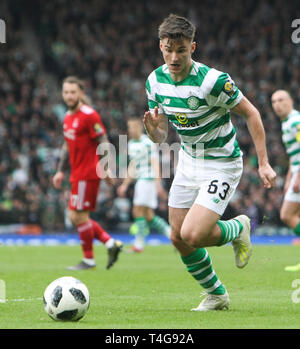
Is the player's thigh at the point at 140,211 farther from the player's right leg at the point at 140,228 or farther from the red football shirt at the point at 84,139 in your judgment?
the red football shirt at the point at 84,139

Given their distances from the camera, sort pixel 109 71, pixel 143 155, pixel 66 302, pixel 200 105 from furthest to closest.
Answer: pixel 109 71, pixel 143 155, pixel 200 105, pixel 66 302

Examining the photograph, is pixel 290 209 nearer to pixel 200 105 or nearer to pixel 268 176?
pixel 200 105

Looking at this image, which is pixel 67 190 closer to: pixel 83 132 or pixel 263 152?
pixel 83 132

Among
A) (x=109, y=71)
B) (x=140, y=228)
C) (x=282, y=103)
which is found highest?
(x=109, y=71)

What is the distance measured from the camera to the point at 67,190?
20609 millimetres

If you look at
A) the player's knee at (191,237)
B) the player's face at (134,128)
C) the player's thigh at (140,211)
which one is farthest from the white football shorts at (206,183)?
the player's thigh at (140,211)

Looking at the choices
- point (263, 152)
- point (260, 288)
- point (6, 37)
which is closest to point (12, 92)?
point (6, 37)

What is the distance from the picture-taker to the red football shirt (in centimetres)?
1034

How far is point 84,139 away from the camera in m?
10.4

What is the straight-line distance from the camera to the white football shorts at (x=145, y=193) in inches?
559

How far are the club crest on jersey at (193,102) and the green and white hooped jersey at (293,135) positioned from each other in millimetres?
5185

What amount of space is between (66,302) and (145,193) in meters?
8.73

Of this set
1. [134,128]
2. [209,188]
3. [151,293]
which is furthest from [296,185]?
[209,188]

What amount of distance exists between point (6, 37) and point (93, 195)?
Result: 16556mm
